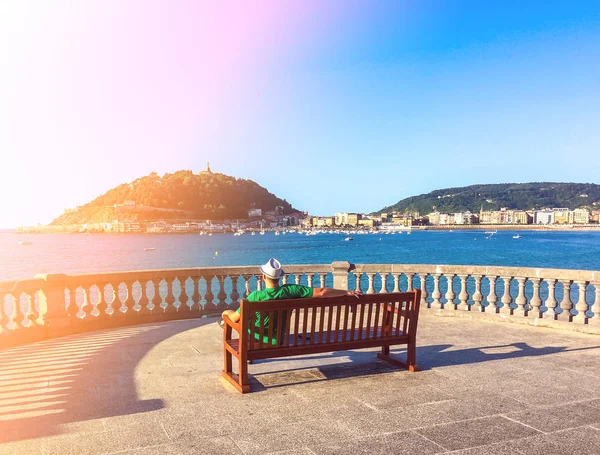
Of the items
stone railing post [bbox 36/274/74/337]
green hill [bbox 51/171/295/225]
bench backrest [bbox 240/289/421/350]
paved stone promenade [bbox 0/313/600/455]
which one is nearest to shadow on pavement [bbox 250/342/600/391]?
paved stone promenade [bbox 0/313/600/455]

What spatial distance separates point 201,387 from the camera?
588 centimetres

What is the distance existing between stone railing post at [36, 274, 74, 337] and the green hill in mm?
165081

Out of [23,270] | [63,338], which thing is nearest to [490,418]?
[63,338]

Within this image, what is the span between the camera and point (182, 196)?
17438cm

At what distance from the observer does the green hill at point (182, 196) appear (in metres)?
172

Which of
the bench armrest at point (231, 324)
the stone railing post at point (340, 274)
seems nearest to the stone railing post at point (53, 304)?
the bench armrest at point (231, 324)

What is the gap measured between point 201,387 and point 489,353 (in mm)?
4263

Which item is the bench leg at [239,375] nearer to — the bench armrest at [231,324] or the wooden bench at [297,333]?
the wooden bench at [297,333]

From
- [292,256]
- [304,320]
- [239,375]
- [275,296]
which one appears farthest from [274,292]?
[292,256]

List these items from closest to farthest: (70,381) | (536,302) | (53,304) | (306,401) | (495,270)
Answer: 1. (306,401)
2. (70,381)
3. (53,304)
4. (536,302)
5. (495,270)

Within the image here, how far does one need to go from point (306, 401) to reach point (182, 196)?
174m

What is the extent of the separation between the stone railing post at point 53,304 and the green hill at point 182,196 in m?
165

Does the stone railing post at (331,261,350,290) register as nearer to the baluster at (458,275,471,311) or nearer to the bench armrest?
the baluster at (458,275,471,311)

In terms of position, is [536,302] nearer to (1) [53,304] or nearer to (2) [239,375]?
(2) [239,375]
